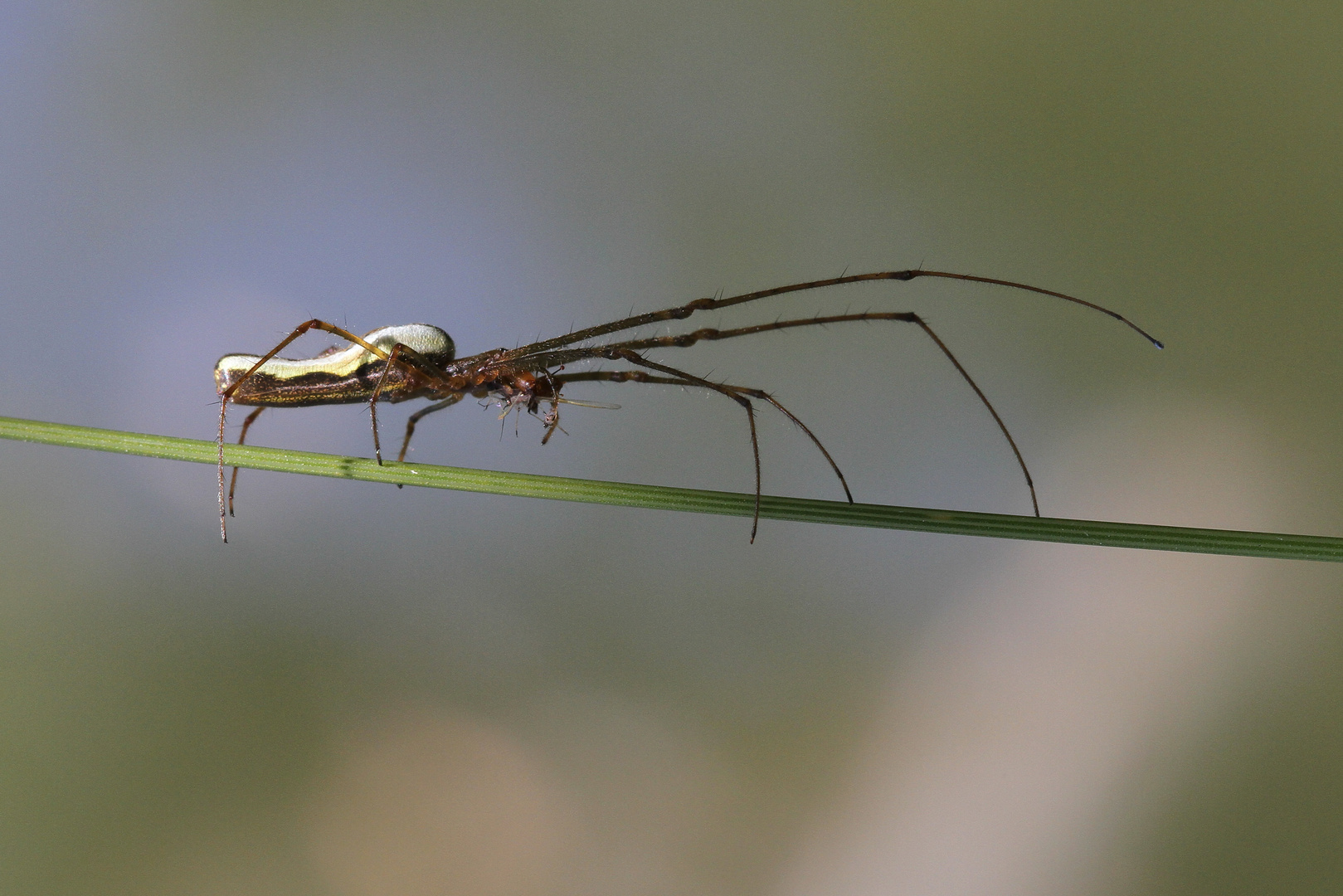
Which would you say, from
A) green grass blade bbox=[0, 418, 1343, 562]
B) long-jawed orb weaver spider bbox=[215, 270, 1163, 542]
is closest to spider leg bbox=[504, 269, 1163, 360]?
long-jawed orb weaver spider bbox=[215, 270, 1163, 542]

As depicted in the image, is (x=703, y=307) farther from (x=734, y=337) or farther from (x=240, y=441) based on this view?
(x=240, y=441)

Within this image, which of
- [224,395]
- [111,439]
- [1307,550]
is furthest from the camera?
[224,395]

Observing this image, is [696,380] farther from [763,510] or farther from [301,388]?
[301,388]

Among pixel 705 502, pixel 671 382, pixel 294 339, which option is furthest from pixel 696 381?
pixel 294 339

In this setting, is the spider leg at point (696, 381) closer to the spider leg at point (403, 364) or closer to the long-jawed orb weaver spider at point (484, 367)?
the long-jawed orb weaver spider at point (484, 367)

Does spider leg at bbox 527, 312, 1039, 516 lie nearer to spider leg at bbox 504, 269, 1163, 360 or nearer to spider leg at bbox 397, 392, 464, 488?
spider leg at bbox 504, 269, 1163, 360

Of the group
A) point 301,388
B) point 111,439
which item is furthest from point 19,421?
point 301,388

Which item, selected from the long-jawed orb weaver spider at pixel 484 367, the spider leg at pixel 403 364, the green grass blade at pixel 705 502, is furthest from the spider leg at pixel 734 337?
the green grass blade at pixel 705 502
